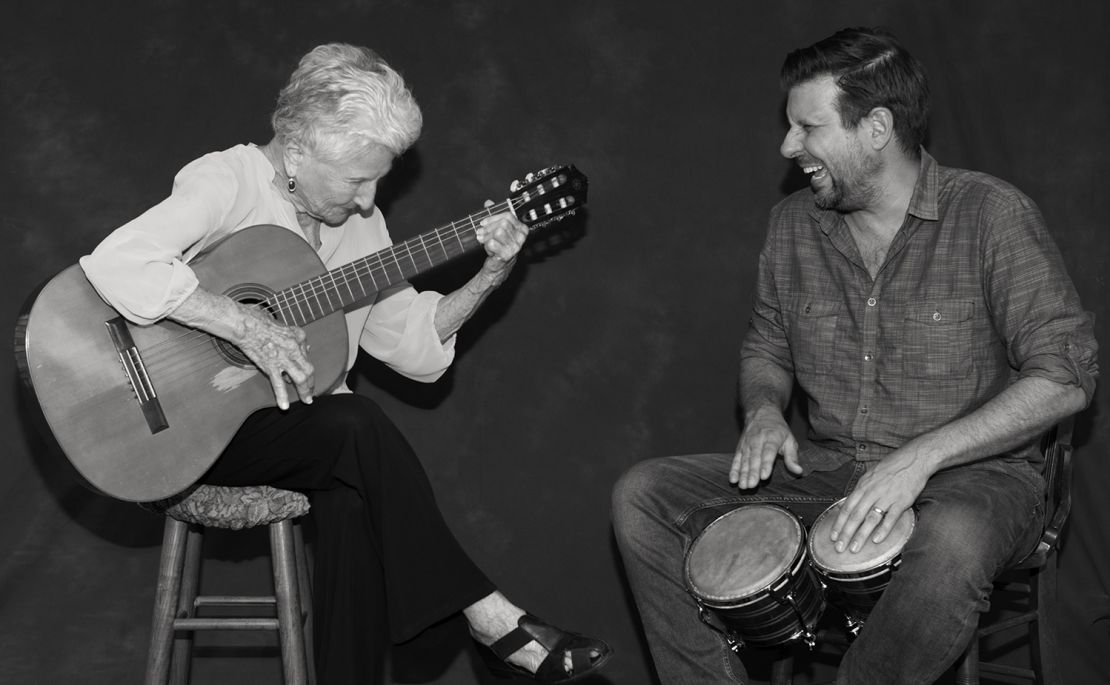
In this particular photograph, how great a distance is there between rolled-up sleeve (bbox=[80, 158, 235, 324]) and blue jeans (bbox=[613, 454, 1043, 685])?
1.13m

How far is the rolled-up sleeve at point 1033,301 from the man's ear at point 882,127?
0.91 ft

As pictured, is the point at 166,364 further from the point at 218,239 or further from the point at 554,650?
the point at 554,650

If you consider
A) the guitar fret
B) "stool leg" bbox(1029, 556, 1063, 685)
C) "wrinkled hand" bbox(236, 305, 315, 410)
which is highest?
the guitar fret

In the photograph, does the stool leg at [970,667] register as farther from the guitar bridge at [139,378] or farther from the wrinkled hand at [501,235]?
the guitar bridge at [139,378]

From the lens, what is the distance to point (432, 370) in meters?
2.96

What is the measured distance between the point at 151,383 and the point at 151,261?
10.1 inches

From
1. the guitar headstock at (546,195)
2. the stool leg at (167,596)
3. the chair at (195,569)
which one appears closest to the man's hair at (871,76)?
the guitar headstock at (546,195)

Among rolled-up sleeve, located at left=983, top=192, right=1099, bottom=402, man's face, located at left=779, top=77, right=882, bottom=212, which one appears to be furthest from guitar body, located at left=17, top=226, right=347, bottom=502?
rolled-up sleeve, located at left=983, top=192, right=1099, bottom=402

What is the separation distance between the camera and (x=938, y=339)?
2.64 m

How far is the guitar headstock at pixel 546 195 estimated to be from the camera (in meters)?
2.72

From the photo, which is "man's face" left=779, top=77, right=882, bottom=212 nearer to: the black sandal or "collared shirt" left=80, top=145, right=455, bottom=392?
"collared shirt" left=80, top=145, right=455, bottom=392

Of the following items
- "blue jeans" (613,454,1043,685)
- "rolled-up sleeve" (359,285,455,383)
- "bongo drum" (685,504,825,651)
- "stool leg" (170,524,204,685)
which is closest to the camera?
"blue jeans" (613,454,1043,685)

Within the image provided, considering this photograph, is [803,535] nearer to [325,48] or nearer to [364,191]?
[364,191]

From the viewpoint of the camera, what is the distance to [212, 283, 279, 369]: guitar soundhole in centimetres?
249
